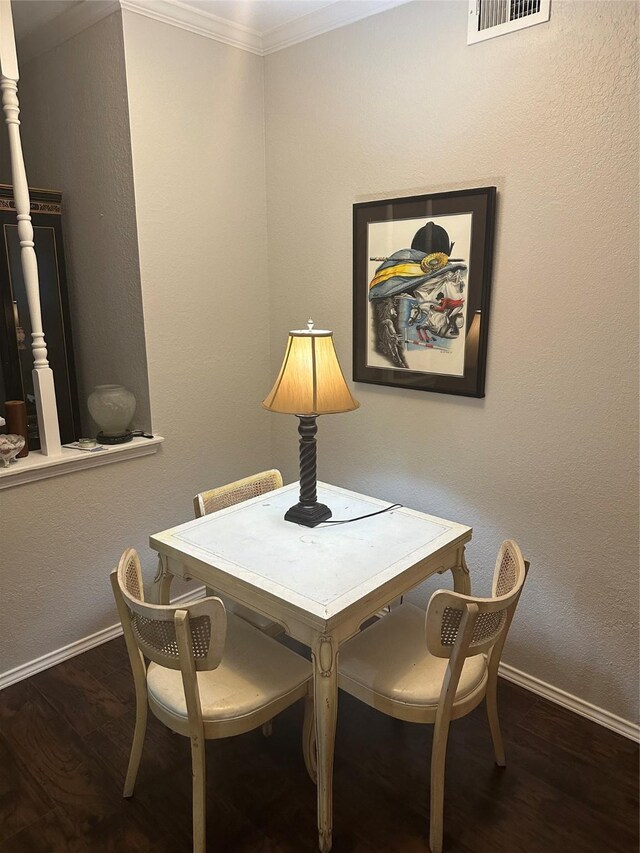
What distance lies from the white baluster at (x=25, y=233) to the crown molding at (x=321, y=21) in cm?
112

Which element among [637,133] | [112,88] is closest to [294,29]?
[112,88]

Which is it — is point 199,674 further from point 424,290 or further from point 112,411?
point 424,290

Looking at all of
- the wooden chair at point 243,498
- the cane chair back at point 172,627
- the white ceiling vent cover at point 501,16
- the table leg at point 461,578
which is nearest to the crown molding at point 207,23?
the white ceiling vent cover at point 501,16

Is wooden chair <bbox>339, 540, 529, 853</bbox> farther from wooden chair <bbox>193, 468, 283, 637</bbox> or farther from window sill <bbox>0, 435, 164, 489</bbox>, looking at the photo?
window sill <bbox>0, 435, 164, 489</bbox>

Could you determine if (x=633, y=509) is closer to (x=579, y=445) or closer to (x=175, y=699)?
(x=579, y=445)

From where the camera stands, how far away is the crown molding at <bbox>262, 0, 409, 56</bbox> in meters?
2.27

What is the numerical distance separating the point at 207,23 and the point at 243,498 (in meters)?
2.07

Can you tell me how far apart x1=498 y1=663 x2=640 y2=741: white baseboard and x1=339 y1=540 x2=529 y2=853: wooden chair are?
17.1 inches

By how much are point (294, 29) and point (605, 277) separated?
1.79 m

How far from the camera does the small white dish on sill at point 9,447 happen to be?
213cm

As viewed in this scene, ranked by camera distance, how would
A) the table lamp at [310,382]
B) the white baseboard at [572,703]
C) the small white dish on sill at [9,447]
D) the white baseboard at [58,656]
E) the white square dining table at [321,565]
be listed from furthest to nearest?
the white baseboard at [58,656], the small white dish on sill at [9,447], the white baseboard at [572,703], the table lamp at [310,382], the white square dining table at [321,565]

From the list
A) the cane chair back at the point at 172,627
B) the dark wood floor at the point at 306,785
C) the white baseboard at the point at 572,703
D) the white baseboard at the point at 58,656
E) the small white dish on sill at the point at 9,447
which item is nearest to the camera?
the cane chair back at the point at 172,627

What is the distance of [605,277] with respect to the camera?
1.85 meters

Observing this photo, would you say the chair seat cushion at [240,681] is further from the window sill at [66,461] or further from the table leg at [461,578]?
the window sill at [66,461]
